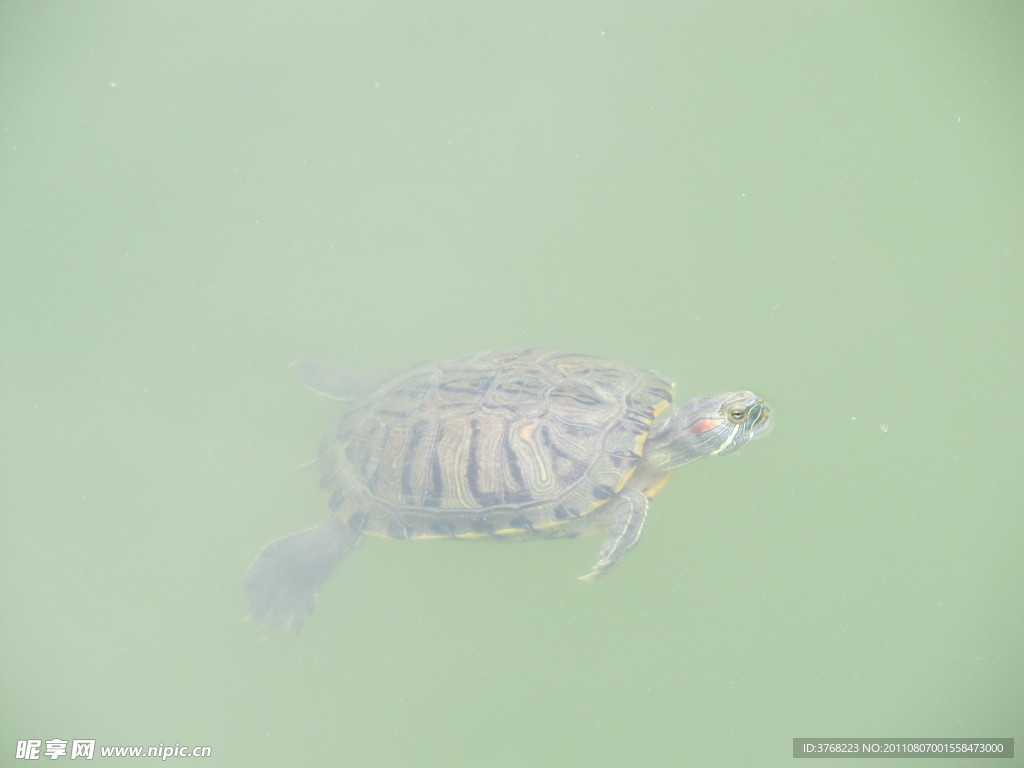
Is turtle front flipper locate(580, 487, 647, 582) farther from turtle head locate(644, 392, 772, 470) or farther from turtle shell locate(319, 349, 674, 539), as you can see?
turtle head locate(644, 392, 772, 470)

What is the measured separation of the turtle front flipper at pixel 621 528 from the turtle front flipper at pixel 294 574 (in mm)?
1421

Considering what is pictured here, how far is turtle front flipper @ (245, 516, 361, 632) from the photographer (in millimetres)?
3941

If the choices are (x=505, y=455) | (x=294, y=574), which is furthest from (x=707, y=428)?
(x=294, y=574)

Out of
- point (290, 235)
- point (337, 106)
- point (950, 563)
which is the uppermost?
point (337, 106)

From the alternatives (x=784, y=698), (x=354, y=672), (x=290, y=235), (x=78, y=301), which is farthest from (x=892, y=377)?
(x=78, y=301)

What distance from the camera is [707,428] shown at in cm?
356

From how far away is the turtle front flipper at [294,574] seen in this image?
12.9ft

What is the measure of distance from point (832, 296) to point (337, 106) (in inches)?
154

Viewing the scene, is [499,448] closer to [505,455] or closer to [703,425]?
[505,455]

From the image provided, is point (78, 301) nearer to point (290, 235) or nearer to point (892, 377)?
point (290, 235)

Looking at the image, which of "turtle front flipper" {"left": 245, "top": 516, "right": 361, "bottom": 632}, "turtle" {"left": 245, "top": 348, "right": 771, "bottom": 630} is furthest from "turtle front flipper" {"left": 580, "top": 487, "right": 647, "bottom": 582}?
"turtle front flipper" {"left": 245, "top": 516, "right": 361, "bottom": 632}

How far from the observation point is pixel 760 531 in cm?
410

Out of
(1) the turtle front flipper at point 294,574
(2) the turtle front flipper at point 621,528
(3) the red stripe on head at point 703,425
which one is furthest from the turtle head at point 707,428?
(1) the turtle front flipper at point 294,574

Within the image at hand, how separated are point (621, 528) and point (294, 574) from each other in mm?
1893
